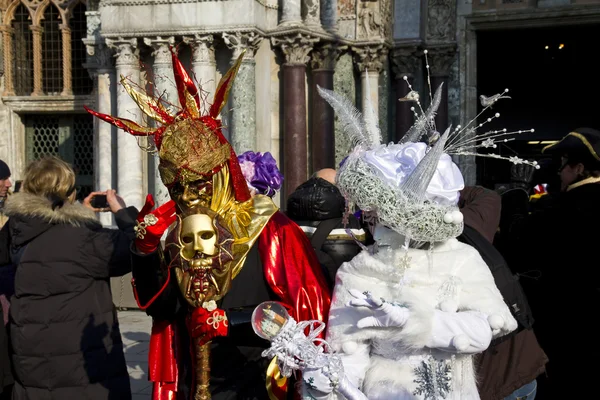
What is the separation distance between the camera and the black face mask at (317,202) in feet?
15.0

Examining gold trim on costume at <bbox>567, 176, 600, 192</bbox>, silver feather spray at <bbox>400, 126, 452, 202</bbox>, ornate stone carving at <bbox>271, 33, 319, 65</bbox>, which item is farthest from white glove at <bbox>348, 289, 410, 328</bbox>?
ornate stone carving at <bbox>271, 33, 319, 65</bbox>

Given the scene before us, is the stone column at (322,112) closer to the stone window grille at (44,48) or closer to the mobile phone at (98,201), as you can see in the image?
the stone window grille at (44,48)

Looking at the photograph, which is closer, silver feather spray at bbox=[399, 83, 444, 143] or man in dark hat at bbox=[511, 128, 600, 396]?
silver feather spray at bbox=[399, 83, 444, 143]

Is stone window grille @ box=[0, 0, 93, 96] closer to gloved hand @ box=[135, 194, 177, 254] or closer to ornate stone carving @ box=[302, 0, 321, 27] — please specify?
ornate stone carving @ box=[302, 0, 321, 27]

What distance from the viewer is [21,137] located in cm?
1248

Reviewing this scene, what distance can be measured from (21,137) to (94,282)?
9.39 m

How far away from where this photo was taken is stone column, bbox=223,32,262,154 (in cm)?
907

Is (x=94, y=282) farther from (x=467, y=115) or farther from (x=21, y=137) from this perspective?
(x=21, y=137)

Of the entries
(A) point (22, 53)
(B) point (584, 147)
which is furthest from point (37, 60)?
(B) point (584, 147)

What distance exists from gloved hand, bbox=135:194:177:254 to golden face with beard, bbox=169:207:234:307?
0.18 ft

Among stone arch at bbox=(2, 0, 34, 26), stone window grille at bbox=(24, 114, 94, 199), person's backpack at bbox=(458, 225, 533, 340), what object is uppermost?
stone arch at bbox=(2, 0, 34, 26)

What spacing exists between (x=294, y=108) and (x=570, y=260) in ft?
19.8

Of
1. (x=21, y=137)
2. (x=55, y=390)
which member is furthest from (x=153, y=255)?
(x=21, y=137)

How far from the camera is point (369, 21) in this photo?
10.5 metres
